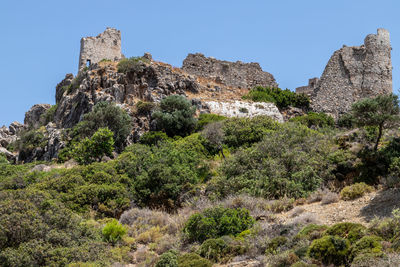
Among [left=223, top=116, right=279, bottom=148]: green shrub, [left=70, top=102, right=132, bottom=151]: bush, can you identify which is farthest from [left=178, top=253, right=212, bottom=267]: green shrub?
[left=70, top=102, right=132, bottom=151]: bush

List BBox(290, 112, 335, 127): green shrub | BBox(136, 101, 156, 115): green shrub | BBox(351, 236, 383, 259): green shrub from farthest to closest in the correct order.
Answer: BBox(290, 112, 335, 127): green shrub
BBox(136, 101, 156, 115): green shrub
BBox(351, 236, 383, 259): green shrub

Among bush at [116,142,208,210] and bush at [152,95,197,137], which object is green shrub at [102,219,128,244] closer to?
bush at [116,142,208,210]

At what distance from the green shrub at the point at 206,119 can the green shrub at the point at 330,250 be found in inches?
758

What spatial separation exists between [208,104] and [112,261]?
22036mm

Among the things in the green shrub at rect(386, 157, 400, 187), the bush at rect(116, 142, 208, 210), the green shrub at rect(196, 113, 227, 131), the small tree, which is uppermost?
the green shrub at rect(196, 113, 227, 131)

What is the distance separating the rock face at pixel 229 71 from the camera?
41.5m

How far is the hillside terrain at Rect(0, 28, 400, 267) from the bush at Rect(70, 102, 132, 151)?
79mm

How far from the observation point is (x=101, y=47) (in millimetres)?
50625

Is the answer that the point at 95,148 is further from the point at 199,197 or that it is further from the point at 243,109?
the point at 243,109

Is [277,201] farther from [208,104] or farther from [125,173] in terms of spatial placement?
[208,104]

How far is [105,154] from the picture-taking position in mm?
29188

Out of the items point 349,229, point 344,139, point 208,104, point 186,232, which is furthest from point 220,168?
point 208,104

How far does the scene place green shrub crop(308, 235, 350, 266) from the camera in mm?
12297

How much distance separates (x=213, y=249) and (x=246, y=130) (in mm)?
14047
